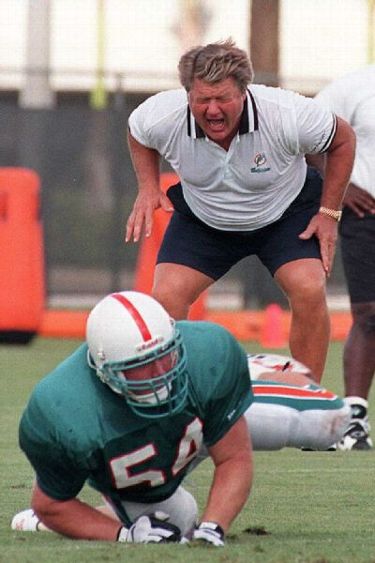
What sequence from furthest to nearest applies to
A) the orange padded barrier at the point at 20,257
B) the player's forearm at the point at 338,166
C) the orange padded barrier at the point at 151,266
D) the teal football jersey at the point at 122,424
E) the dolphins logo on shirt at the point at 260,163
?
the orange padded barrier at the point at 151,266, the orange padded barrier at the point at 20,257, the player's forearm at the point at 338,166, the dolphins logo on shirt at the point at 260,163, the teal football jersey at the point at 122,424

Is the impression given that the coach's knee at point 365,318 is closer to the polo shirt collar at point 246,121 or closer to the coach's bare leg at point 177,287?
the coach's bare leg at point 177,287

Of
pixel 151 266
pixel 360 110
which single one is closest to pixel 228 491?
pixel 360 110

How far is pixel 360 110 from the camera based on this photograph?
8336 mm

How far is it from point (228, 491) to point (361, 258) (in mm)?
3421

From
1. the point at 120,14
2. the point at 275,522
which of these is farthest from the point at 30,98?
the point at 275,522

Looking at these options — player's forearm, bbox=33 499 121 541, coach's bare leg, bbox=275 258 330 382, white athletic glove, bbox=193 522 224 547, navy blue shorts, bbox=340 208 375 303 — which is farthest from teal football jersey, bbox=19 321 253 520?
navy blue shorts, bbox=340 208 375 303

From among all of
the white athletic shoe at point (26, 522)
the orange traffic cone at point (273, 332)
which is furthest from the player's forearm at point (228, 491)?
the orange traffic cone at point (273, 332)

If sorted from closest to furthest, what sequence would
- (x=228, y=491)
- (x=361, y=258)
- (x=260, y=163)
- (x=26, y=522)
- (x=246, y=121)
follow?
(x=228, y=491) → (x=26, y=522) → (x=246, y=121) → (x=260, y=163) → (x=361, y=258)

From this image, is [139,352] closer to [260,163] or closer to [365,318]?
[260,163]

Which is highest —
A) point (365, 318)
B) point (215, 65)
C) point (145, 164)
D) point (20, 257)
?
point (215, 65)

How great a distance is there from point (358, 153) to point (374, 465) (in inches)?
70.5

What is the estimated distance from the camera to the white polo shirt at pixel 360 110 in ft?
27.4

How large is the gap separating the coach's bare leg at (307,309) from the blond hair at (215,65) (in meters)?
0.87

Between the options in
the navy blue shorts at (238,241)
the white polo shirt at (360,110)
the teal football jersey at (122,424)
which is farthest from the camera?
the white polo shirt at (360,110)
